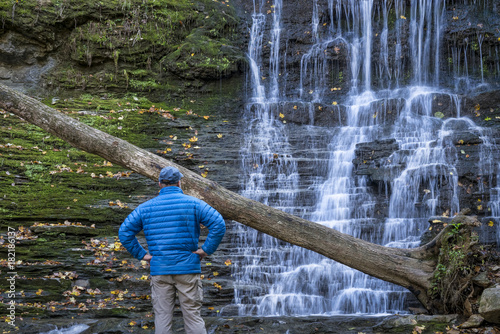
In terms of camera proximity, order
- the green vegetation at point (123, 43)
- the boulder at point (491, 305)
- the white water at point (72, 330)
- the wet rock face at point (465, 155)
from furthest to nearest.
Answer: the green vegetation at point (123, 43)
the wet rock face at point (465, 155)
the white water at point (72, 330)
the boulder at point (491, 305)

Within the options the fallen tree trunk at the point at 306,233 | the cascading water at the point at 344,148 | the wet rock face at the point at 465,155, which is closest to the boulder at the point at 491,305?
the fallen tree trunk at the point at 306,233

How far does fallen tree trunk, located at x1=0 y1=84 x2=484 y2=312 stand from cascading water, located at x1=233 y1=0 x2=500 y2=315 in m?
1.53

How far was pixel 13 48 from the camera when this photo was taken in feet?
42.1

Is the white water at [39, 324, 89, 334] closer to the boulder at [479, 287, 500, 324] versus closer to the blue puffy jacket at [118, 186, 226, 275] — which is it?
the blue puffy jacket at [118, 186, 226, 275]

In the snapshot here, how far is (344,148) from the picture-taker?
34.3 feet

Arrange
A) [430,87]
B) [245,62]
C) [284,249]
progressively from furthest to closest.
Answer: [245,62] < [430,87] < [284,249]

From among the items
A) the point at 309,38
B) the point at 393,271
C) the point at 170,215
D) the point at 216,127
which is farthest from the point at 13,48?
the point at 393,271

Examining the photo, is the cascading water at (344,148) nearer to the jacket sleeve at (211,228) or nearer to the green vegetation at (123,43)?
the green vegetation at (123,43)

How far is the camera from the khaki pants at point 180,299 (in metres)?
3.57

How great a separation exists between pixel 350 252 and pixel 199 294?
216 cm

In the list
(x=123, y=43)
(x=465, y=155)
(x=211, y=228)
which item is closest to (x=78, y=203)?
(x=211, y=228)

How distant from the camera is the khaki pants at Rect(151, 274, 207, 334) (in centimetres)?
357

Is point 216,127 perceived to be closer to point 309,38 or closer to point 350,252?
point 309,38

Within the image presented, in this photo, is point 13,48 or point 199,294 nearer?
point 199,294
